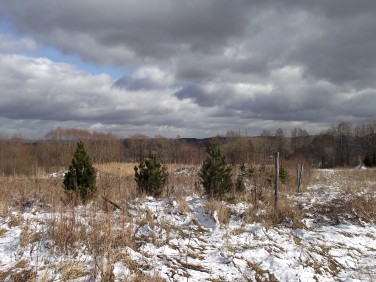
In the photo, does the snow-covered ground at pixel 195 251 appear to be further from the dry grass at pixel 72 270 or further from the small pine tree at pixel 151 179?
the small pine tree at pixel 151 179

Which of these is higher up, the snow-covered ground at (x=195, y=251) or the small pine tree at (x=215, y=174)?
the small pine tree at (x=215, y=174)

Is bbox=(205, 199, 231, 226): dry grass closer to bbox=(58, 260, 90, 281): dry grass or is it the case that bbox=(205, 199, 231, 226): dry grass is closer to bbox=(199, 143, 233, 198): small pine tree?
bbox=(199, 143, 233, 198): small pine tree

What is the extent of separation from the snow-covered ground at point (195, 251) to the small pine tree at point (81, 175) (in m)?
1.56

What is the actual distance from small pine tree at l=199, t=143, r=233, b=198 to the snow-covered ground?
2380mm

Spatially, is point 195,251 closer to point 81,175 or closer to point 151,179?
point 81,175

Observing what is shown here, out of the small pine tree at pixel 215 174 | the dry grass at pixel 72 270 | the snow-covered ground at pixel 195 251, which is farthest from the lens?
the small pine tree at pixel 215 174

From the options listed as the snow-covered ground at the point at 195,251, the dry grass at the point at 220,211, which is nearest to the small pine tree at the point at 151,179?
the snow-covered ground at the point at 195,251

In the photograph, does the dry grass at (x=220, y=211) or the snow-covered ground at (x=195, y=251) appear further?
the dry grass at (x=220, y=211)

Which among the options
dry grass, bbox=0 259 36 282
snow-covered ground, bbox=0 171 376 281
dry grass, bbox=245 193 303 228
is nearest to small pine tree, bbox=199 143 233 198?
dry grass, bbox=245 193 303 228

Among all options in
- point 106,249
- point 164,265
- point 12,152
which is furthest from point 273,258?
point 12,152


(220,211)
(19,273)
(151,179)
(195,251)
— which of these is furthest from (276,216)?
(19,273)

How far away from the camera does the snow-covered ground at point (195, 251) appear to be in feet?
13.0

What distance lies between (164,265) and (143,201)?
3.80 metres

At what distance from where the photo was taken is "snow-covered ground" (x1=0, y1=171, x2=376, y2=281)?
395 cm
